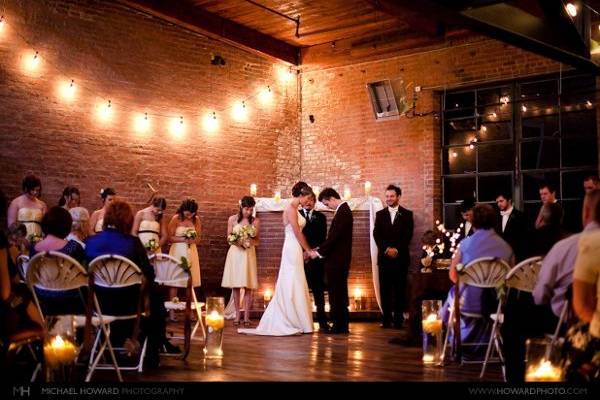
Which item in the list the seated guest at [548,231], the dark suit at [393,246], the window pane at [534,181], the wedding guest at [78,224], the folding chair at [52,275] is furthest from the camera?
the window pane at [534,181]

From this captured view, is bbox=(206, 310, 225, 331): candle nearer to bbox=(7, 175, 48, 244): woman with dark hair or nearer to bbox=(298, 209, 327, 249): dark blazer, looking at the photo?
bbox=(7, 175, 48, 244): woman with dark hair

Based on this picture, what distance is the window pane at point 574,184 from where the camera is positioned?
11.1 metres

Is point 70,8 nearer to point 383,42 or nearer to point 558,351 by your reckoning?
point 383,42

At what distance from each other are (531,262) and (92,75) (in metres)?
7.29

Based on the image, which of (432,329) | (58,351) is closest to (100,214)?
(432,329)

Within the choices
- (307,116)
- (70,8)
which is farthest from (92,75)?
(307,116)

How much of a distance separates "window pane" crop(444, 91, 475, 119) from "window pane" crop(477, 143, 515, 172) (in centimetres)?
59

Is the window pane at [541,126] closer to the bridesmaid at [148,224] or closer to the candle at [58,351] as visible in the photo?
the bridesmaid at [148,224]

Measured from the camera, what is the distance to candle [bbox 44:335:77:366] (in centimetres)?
441

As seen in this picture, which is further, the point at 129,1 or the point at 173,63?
the point at 173,63

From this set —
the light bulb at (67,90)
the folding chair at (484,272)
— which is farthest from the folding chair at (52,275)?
the light bulb at (67,90)

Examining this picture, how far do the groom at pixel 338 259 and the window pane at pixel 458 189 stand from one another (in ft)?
11.0

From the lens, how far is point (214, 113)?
12641 mm

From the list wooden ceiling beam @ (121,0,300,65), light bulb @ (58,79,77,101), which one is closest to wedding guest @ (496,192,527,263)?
wooden ceiling beam @ (121,0,300,65)
